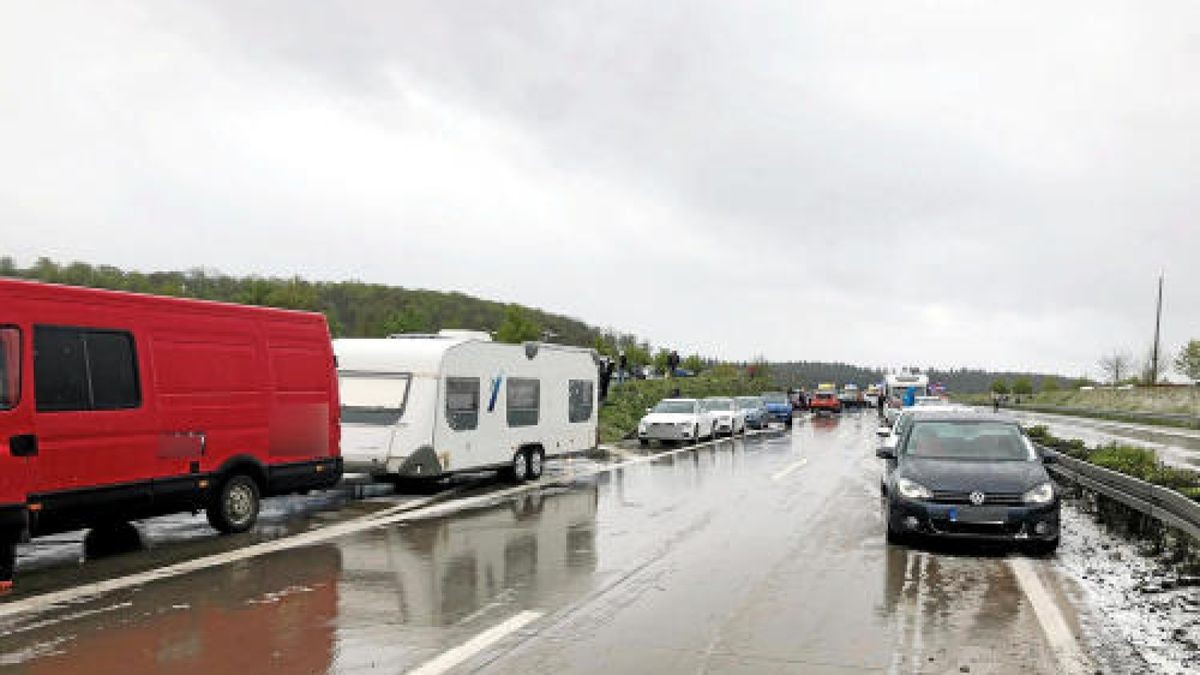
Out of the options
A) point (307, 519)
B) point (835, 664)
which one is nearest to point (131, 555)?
point (307, 519)

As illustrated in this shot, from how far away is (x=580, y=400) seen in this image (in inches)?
813

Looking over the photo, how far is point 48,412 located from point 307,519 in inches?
180

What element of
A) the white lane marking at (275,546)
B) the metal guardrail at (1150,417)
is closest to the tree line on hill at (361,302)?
the metal guardrail at (1150,417)

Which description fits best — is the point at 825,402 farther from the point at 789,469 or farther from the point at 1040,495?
the point at 1040,495

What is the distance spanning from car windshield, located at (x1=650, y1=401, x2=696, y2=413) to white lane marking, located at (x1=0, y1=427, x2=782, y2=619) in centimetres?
1302

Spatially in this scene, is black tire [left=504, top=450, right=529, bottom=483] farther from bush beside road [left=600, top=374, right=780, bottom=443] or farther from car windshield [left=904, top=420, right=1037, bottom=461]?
bush beside road [left=600, top=374, right=780, bottom=443]

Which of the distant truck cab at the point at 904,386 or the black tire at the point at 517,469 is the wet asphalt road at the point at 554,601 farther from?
the distant truck cab at the point at 904,386

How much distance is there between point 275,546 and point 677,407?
22188mm

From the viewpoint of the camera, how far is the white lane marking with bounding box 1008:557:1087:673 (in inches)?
250

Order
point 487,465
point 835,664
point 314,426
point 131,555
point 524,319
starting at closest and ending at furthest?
point 835,664 → point 131,555 → point 314,426 → point 487,465 → point 524,319

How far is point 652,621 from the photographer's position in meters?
7.24

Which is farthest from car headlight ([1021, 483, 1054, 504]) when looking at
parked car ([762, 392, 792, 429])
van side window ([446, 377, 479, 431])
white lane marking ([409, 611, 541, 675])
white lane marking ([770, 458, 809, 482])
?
parked car ([762, 392, 792, 429])

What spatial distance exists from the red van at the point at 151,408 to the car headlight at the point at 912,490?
7734 mm

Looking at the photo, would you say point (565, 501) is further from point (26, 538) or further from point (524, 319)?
point (524, 319)
